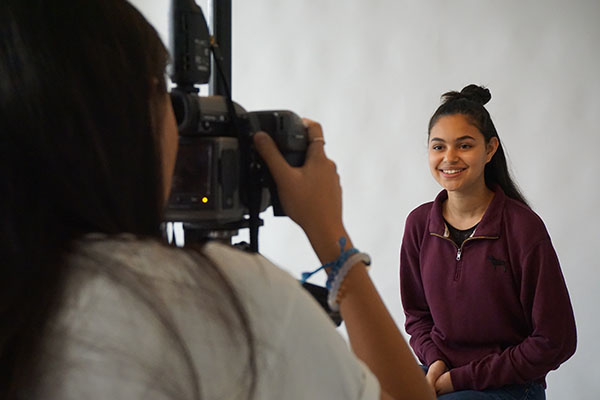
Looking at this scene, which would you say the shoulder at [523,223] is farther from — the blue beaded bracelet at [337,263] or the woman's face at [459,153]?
the blue beaded bracelet at [337,263]

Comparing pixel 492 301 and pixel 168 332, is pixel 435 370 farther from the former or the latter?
pixel 168 332

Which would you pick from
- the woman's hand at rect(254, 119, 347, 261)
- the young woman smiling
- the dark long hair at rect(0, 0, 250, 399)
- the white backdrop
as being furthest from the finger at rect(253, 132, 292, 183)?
the white backdrop

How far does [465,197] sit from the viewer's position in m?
1.81

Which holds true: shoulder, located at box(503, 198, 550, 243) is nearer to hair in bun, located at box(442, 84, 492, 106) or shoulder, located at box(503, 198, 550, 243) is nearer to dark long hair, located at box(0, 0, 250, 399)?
hair in bun, located at box(442, 84, 492, 106)

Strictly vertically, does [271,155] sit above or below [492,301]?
above

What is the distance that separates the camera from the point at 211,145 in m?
0.74

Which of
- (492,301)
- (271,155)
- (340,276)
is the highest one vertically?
(271,155)

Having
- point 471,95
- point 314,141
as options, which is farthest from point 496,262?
point 314,141

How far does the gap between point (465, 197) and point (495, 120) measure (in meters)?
0.80

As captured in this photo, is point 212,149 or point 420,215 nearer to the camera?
point 212,149

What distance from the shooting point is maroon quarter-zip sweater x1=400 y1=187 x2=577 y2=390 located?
155cm

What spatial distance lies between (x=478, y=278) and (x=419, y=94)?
3.77 ft

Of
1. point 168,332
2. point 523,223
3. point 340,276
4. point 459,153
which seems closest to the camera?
point 168,332

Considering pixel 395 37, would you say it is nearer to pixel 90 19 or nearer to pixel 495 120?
pixel 495 120
